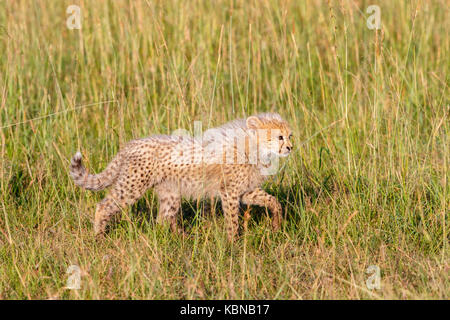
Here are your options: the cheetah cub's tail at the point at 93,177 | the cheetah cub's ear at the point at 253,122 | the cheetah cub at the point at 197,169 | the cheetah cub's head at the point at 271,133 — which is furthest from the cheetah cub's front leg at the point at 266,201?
the cheetah cub's tail at the point at 93,177

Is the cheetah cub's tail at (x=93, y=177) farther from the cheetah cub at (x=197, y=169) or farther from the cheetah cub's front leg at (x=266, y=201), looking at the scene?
the cheetah cub's front leg at (x=266, y=201)

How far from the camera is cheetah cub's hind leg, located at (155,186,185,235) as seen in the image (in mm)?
4227

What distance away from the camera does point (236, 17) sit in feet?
20.3

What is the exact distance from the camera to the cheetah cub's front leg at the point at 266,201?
4.09m

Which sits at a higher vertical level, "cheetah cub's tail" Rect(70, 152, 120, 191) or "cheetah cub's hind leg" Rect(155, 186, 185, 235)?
"cheetah cub's tail" Rect(70, 152, 120, 191)

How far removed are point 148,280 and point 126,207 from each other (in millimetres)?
1019

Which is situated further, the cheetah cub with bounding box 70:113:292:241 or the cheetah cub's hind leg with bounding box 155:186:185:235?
the cheetah cub's hind leg with bounding box 155:186:185:235

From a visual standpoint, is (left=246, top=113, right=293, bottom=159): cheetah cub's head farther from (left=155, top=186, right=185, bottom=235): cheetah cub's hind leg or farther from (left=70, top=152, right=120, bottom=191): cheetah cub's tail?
(left=70, top=152, right=120, bottom=191): cheetah cub's tail

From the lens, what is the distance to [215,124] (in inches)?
194

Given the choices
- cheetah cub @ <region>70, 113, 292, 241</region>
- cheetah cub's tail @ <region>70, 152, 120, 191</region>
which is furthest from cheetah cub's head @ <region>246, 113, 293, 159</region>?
cheetah cub's tail @ <region>70, 152, 120, 191</region>

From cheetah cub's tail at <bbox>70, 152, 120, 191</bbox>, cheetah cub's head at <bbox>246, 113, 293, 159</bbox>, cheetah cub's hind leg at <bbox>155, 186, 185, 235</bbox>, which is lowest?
cheetah cub's hind leg at <bbox>155, 186, 185, 235</bbox>

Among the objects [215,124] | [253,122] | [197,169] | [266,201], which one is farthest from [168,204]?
[215,124]
